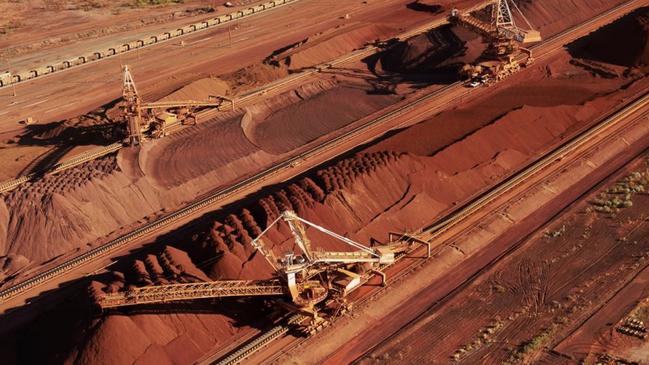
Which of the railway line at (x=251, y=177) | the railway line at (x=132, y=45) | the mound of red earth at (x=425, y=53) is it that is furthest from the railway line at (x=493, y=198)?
the railway line at (x=132, y=45)

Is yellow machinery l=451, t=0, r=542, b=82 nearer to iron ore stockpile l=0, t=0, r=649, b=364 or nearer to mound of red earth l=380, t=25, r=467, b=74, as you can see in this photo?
iron ore stockpile l=0, t=0, r=649, b=364

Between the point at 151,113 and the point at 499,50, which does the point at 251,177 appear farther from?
the point at 499,50

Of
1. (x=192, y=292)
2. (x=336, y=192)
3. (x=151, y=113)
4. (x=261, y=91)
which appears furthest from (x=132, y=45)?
(x=192, y=292)

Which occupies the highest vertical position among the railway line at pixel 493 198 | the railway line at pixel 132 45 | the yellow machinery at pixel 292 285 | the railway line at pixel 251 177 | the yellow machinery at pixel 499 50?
the railway line at pixel 132 45

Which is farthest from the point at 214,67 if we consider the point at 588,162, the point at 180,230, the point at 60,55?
the point at 588,162

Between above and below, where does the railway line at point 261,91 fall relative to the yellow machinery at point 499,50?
above

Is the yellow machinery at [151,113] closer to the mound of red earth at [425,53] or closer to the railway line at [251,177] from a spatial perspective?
the railway line at [251,177]

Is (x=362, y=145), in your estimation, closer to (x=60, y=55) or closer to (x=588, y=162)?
(x=588, y=162)
